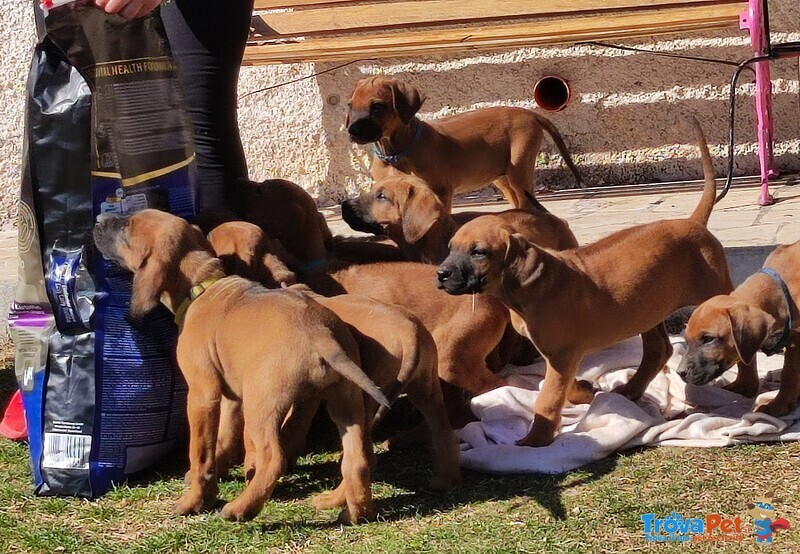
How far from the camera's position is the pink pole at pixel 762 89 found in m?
6.98

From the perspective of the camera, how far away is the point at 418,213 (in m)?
5.46

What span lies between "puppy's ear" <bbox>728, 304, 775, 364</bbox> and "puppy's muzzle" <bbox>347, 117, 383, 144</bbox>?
267cm

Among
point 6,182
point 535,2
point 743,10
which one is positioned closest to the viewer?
point 743,10

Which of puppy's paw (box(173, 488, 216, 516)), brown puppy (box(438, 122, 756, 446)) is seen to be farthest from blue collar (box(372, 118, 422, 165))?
puppy's paw (box(173, 488, 216, 516))

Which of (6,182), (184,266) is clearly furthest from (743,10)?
(6,182)

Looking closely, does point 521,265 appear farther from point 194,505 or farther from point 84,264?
point 84,264

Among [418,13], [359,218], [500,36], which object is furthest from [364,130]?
[418,13]

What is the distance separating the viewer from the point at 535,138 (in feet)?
23.7

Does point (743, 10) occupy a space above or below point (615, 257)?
above

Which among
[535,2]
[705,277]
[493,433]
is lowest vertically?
[493,433]

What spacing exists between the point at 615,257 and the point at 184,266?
5.98ft

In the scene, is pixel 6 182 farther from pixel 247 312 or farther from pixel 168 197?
pixel 247 312

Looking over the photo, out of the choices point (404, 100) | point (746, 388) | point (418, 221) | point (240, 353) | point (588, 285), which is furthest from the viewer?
point (404, 100)

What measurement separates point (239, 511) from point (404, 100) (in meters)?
3.33
